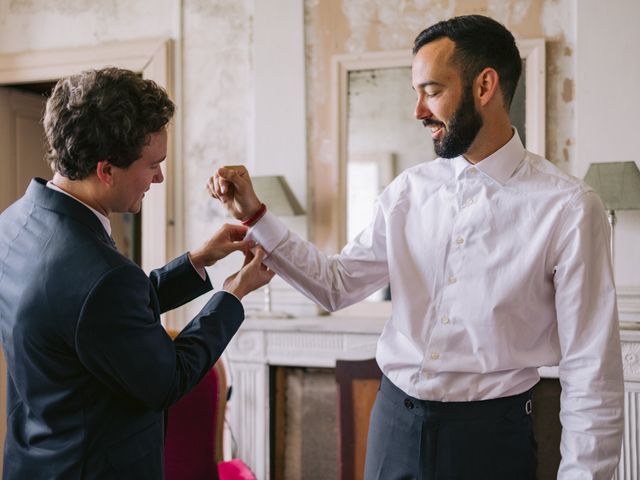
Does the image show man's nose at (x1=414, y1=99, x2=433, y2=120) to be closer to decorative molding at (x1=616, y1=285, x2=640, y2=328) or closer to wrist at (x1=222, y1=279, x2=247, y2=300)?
wrist at (x1=222, y1=279, x2=247, y2=300)

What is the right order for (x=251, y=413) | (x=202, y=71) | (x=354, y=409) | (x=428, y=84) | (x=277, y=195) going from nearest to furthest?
(x=428, y=84), (x=354, y=409), (x=277, y=195), (x=251, y=413), (x=202, y=71)

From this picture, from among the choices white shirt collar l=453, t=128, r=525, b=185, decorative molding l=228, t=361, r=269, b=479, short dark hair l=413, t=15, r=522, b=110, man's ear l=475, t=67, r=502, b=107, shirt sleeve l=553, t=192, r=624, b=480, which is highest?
short dark hair l=413, t=15, r=522, b=110

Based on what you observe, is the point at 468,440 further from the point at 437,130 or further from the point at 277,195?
the point at 277,195

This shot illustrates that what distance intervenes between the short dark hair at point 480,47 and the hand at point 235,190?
53 cm

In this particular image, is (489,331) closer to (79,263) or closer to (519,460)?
(519,460)

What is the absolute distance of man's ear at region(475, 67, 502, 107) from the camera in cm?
165

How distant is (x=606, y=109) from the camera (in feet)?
11.4

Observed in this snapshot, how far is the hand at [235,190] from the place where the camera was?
176cm

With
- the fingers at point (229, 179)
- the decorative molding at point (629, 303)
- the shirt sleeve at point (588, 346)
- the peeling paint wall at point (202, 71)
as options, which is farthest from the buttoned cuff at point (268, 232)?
the peeling paint wall at point (202, 71)

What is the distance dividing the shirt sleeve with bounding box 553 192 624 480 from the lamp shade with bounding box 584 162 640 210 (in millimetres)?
1854

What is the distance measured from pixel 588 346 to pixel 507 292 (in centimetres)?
19

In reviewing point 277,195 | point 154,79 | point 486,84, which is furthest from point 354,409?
point 154,79

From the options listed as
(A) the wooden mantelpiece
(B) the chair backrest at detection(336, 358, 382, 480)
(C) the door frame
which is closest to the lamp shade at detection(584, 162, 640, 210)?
(A) the wooden mantelpiece

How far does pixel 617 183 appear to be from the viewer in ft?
10.8
